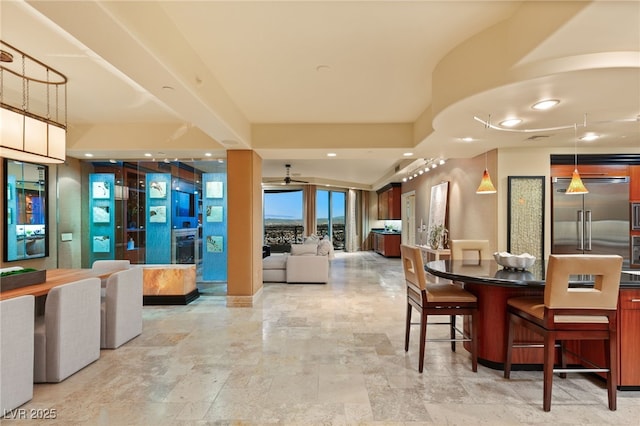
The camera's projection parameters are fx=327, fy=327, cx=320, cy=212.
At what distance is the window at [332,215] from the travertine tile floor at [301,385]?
9.09 meters

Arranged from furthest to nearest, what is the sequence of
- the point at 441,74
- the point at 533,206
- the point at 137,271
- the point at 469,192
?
the point at 469,192 < the point at 533,206 < the point at 137,271 < the point at 441,74

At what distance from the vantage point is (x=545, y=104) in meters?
2.89

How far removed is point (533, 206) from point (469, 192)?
1.19m

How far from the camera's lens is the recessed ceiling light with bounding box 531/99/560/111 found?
2.82 m

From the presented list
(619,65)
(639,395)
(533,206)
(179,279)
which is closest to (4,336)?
(179,279)

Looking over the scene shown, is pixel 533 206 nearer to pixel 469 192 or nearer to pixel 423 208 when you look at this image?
pixel 469 192

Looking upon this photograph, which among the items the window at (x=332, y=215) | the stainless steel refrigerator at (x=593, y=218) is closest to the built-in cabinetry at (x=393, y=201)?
the window at (x=332, y=215)

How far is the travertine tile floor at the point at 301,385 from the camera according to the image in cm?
233

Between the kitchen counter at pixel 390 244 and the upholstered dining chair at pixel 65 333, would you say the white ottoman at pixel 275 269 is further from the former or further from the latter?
the kitchen counter at pixel 390 244

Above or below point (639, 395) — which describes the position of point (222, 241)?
above

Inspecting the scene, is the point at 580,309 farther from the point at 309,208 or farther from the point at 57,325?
the point at 309,208

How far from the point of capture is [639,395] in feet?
8.48

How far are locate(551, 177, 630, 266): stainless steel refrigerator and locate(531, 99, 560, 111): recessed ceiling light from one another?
2.81 m

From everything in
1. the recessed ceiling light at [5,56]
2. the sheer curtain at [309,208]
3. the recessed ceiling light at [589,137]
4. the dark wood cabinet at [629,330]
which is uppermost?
the recessed ceiling light at [5,56]
